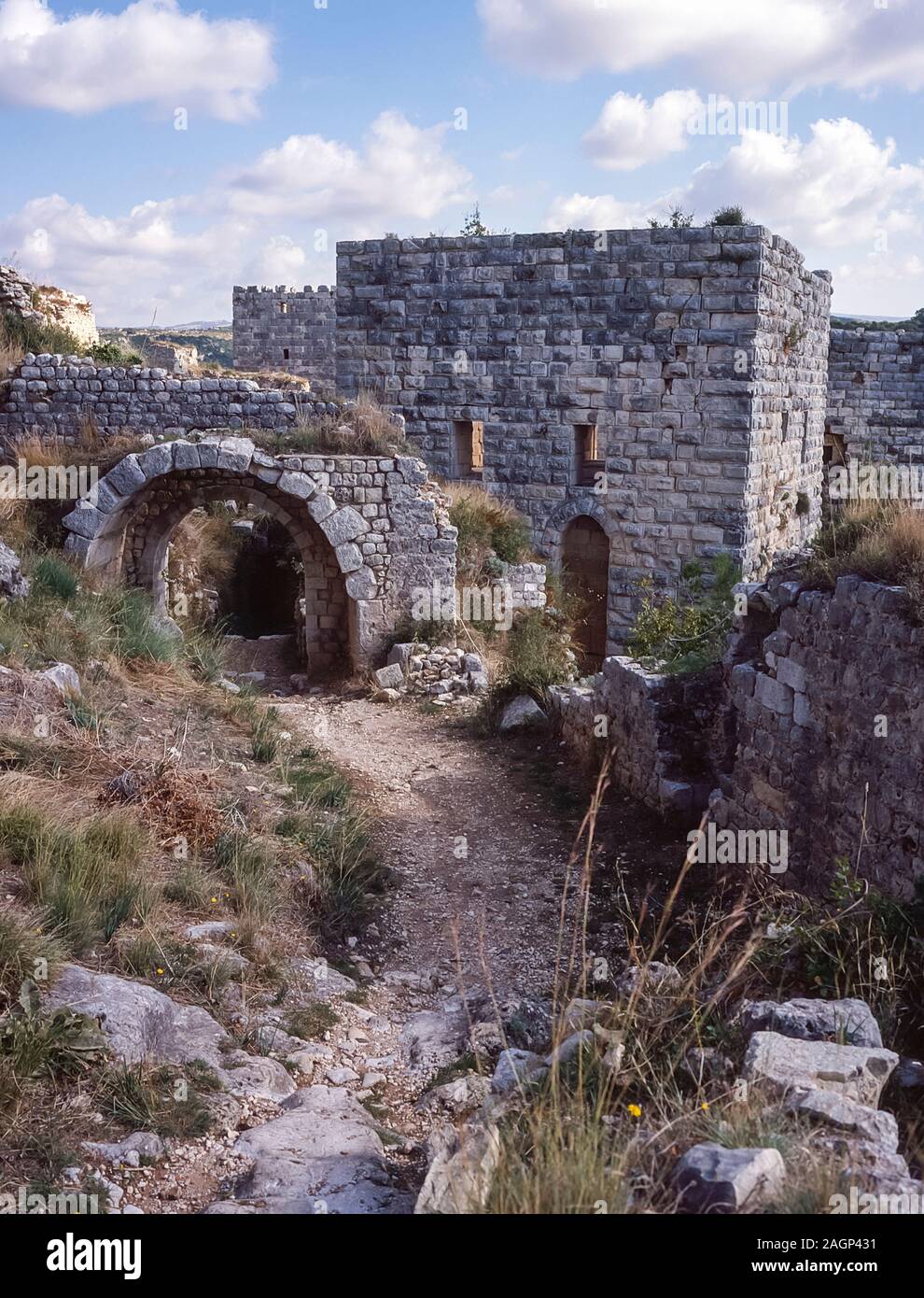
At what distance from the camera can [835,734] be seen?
566cm

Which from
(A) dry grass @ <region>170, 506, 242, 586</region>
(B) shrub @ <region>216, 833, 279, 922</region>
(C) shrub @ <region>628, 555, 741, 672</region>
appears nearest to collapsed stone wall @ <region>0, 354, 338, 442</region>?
(A) dry grass @ <region>170, 506, 242, 586</region>

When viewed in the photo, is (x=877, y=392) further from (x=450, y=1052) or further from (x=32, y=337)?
(x=450, y=1052)

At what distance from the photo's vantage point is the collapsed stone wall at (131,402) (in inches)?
491

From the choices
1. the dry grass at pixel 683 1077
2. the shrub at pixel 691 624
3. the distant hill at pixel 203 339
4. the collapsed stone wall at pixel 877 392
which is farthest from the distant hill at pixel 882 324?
the distant hill at pixel 203 339

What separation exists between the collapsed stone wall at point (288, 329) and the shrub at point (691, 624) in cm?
1469

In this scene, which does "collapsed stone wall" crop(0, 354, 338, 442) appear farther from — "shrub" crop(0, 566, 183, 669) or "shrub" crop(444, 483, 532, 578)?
"shrub" crop(0, 566, 183, 669)

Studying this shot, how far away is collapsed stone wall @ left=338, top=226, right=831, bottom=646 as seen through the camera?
12141 mm

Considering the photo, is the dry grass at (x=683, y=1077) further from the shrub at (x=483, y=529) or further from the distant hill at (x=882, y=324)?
the distant hill at (x=882, y=324)

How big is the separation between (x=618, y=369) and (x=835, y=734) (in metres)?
7.97

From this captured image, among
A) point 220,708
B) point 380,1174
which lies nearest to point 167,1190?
point 380,1174

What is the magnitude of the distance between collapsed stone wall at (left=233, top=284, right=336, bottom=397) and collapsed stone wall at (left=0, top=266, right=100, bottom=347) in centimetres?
656

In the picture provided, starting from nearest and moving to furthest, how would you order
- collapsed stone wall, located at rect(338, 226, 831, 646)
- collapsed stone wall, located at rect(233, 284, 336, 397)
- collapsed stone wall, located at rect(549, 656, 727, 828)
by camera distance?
collapsed stone wall, located at rect(549, 656, 727, 828)
collapsed stone wall, located at rect(338, 226, 831, 646)
collapsed stone wall, located at rect(233, 284, 336, 397)

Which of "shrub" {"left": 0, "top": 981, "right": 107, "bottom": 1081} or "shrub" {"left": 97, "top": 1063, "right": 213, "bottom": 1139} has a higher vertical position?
"shrub" {"left": 0, "top": 981, "right": 107, "bottom": 1081}

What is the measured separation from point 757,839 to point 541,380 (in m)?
8.23
